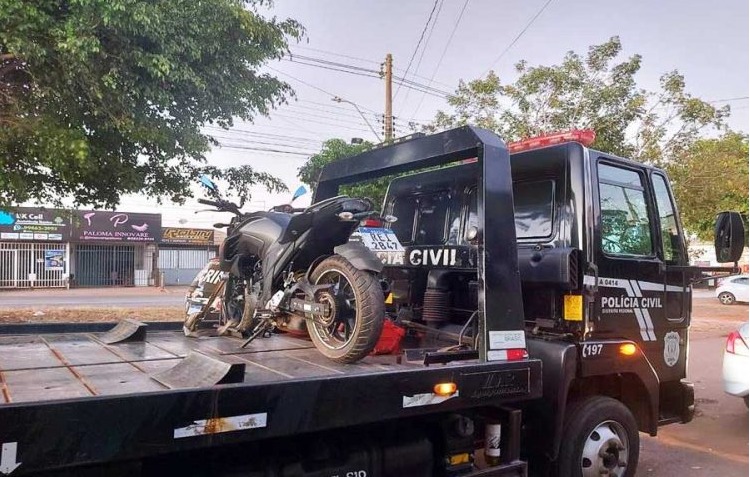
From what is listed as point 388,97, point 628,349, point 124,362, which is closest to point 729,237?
point 628,349

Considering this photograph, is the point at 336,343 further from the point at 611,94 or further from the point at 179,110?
the point at 611,94

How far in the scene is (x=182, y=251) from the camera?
3400cm

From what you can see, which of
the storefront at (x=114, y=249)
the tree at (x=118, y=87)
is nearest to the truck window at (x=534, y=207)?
the tree at (x=118, y=87)

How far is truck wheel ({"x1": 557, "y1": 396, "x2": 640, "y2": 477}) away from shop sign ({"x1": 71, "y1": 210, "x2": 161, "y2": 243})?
29898 mm

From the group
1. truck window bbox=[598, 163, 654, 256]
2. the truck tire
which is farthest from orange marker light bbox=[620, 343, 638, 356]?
the truck tire

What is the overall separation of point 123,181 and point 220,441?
6.50 metres

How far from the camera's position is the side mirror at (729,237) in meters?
4.11

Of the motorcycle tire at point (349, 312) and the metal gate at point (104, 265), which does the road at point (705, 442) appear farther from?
the metal gate at point (104, 265)

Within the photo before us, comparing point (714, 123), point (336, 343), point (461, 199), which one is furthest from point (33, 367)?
point (714, 123)

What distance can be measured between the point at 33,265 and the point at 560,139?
3099 cm

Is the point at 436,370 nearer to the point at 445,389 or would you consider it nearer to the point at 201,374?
the point at 445,389

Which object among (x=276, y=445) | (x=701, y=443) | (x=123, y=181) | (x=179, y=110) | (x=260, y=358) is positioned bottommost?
(x=701, y=443)

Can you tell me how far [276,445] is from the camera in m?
2.51

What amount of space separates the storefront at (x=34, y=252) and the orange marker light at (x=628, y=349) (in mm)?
29460
